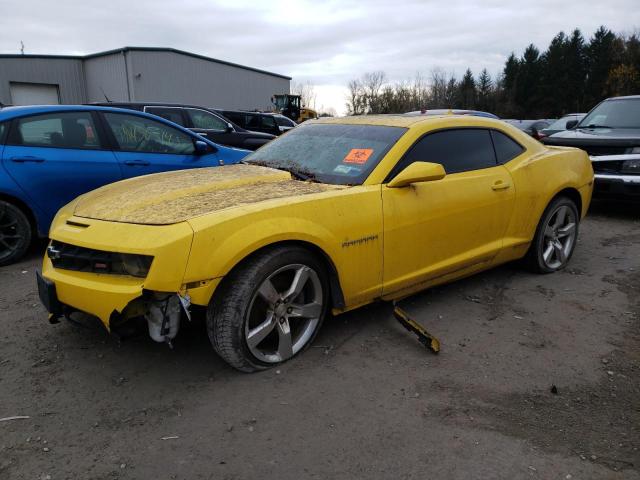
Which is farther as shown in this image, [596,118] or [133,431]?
[596,118]

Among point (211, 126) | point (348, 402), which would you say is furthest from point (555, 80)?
point (348, 402)

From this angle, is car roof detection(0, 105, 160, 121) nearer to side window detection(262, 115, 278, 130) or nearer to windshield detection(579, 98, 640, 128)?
windshield detection(579, 98, 640, 128)

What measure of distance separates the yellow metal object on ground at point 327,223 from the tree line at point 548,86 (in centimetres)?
5212

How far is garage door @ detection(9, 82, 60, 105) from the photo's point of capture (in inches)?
1225

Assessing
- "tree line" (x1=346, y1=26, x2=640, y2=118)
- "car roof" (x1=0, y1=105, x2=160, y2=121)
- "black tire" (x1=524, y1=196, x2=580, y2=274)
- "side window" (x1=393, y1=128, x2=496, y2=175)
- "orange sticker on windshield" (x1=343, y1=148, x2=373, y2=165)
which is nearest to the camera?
"orange sticker on windshield" (x1=343, y1=148, x2=373, y2=165)

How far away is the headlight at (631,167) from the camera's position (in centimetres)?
656

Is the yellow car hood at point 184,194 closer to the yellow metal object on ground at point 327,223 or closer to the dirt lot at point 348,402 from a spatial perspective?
the yellow metal object on ground at point 327,223

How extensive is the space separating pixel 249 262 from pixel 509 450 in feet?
5.09

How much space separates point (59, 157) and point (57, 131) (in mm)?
302

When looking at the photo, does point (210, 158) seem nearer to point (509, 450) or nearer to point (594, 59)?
point (509, 450)

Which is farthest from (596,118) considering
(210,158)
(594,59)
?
(594,59)

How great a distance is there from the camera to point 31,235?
4844 millimetres

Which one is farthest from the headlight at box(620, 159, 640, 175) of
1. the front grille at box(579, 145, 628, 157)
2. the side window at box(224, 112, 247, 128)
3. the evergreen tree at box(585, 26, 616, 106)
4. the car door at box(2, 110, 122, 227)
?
the evergreen tree at box(585, 26, 616, 106)

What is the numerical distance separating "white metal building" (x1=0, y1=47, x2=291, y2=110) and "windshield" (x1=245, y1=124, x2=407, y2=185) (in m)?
29.6
